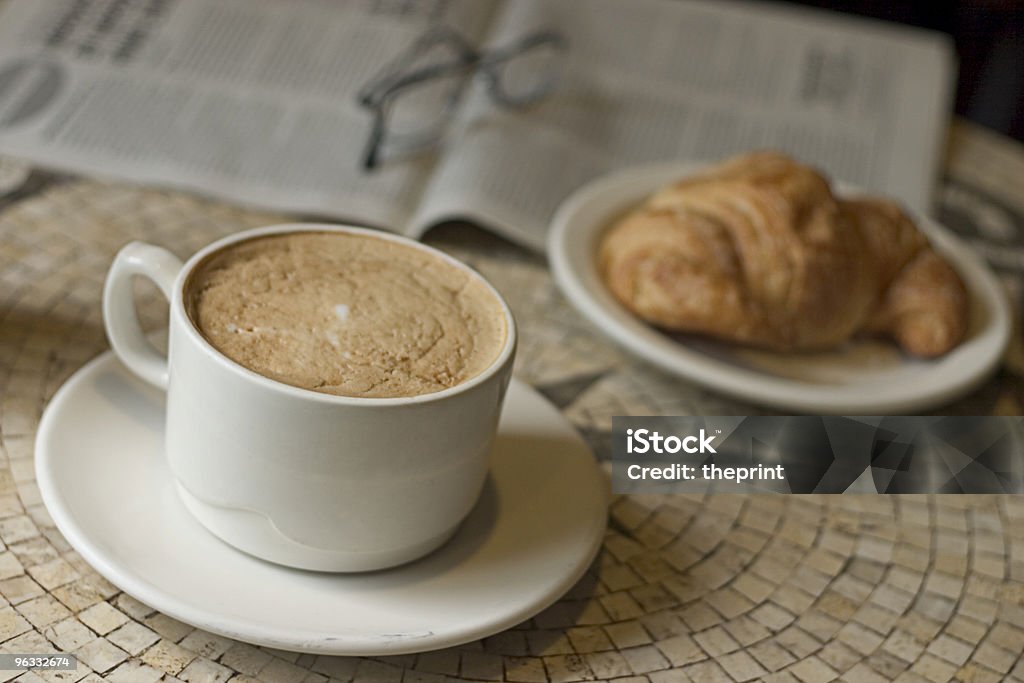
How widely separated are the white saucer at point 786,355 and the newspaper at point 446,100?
0.06m

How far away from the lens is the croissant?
0.78 m

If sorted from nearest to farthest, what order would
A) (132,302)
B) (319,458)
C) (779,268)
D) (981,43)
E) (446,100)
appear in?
(319,458), (132,302), (779,268), (446,100), (981,43)

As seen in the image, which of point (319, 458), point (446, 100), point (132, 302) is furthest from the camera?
point (446, 100)

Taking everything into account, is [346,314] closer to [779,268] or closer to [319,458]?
[319,458]

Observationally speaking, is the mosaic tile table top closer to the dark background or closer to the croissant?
the croissant

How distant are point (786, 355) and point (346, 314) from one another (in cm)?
46

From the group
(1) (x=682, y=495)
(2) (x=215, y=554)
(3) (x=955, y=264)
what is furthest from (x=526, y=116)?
(2) (x=215, y=554)

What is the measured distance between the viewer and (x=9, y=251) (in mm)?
756

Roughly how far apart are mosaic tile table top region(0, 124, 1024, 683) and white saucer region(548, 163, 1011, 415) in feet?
0.12

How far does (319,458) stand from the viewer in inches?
17.5

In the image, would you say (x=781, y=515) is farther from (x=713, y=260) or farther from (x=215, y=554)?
(x=215, y=554)

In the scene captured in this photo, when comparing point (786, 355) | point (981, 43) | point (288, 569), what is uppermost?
point (288, 569)

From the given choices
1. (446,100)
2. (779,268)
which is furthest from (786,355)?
(446,100)

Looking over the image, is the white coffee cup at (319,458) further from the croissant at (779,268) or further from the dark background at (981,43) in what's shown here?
the dark background at (981,43)
